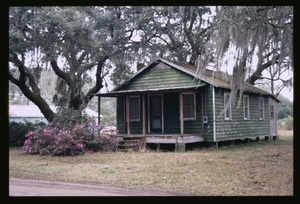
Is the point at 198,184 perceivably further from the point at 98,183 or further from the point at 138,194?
the point at 98,183

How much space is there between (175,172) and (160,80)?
770 centimetres

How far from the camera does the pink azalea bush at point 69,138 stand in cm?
1269

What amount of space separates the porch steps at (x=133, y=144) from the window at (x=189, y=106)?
2.35 meters

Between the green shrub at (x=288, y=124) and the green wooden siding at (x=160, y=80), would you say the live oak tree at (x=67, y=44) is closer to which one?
the green wooden siding at (x=160, y=80)

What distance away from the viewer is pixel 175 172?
9055 mm

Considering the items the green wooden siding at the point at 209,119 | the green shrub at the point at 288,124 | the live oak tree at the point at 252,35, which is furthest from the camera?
the green shrub at the point at 288,124

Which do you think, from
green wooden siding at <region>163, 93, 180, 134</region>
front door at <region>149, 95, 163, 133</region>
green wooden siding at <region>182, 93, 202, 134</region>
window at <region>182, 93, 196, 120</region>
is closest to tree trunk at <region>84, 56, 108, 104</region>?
front door at <region>149, 95, 163, 133</region>

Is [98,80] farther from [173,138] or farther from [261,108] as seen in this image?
[261,108]

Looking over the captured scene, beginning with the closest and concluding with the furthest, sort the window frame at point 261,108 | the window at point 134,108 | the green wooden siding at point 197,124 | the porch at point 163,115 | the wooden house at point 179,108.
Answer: the porch at point 163,115, the wooden house at point 179,108, the green wooden siding at point 197,124, the window at point 134,108, the window frame at point 261,108

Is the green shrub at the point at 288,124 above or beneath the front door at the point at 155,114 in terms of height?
beneath

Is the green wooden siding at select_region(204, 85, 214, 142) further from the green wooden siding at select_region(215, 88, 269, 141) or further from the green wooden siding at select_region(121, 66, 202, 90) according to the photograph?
the green wooden siding at select_region(121, 66, 202, 90)

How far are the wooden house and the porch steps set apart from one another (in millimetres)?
233

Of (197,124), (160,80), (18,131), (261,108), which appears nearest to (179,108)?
(197,124)

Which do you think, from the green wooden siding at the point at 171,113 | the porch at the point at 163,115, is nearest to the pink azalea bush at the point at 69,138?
the porch at the point at 163,115
